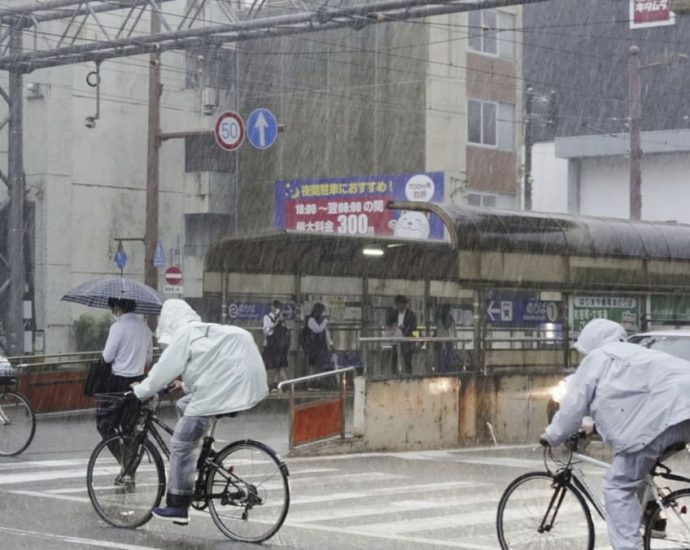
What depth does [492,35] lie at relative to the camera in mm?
44094

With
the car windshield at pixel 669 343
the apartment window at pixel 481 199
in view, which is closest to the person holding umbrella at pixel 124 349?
the car windshield at pixel 669 343

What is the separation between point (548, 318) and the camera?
22.4m

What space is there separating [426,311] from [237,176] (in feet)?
63.7

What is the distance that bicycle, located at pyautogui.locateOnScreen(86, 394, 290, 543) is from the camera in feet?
33.8

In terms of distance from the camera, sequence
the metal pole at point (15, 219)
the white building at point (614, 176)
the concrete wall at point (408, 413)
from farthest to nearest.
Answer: the white building at point (614, 176) → the metal pole at point (15, 219) → the concrete wall at point (408, 413)

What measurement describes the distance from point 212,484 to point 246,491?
27 centimetres

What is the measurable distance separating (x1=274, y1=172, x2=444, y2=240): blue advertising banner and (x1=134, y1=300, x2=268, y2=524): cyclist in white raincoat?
29.7m

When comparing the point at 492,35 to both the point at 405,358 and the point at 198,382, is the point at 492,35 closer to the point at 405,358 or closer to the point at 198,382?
the point at 405,358

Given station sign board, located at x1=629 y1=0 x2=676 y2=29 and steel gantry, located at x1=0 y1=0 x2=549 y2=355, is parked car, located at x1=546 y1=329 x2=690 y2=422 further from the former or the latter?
station sign board, located at x1=629 y1=0 x2=676 y2=29

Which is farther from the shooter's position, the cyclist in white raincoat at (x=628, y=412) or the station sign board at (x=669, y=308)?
the station sign board at (x=669, y=308)

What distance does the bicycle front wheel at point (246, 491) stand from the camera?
33.6ft

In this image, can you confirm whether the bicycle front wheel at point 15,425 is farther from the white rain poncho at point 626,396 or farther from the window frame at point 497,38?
the window frame at point 497,38

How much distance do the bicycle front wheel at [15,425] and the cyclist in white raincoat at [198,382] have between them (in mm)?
7121

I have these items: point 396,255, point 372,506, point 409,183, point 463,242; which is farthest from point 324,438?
point 409,183
